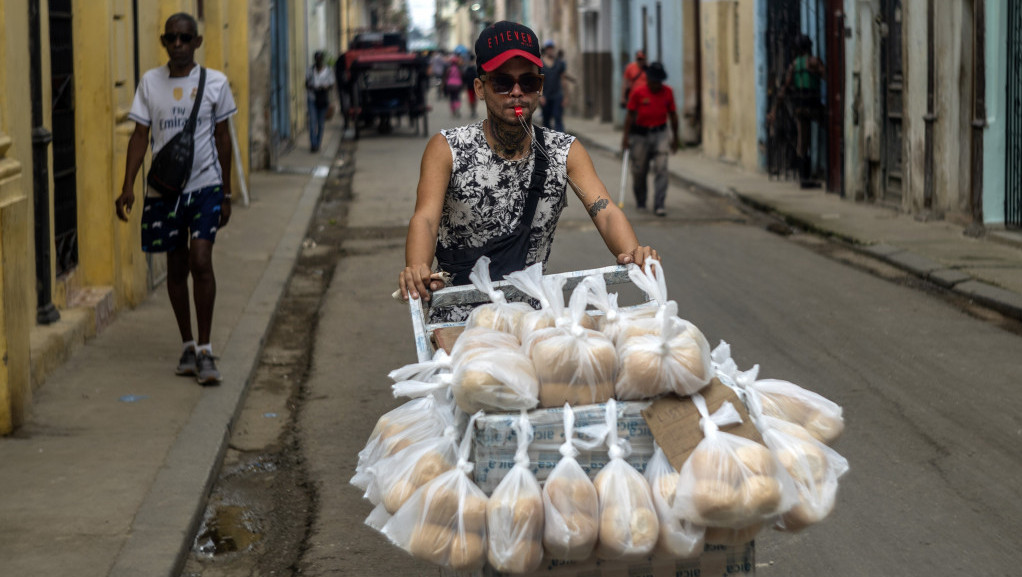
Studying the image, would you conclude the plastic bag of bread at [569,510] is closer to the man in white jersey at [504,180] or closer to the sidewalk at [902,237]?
the man in white jersey at [504,180]

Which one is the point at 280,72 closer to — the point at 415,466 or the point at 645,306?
the point at 645,306

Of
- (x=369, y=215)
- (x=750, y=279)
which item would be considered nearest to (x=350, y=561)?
(x=750, y=279)

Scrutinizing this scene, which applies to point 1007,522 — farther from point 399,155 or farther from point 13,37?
point 399,155

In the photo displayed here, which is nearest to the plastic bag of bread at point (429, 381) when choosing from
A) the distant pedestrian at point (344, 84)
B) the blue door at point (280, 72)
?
the blue door at point (280, 72)

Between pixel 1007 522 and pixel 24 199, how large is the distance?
178 inches

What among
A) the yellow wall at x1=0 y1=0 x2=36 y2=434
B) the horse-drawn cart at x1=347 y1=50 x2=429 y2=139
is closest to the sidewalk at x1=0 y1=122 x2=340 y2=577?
the yellow wall at x1=0 y1=0 x2=36 y2=434

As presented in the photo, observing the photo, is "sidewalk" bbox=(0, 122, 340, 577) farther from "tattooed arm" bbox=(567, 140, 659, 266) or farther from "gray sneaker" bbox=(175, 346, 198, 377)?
"tattooed arm" bbox=(567, 140, 659, 266)

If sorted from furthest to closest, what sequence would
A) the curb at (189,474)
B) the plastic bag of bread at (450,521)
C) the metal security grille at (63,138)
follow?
the metal security grille at (63,138), the curb at (189,474), the plastic bag of bread at (450,521)

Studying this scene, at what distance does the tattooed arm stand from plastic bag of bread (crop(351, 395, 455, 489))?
34.6 inches

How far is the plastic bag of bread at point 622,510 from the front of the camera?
2.84 metres

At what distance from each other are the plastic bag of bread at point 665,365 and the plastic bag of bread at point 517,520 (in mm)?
249

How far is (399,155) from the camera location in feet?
88.6

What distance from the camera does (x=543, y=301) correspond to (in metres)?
3.21

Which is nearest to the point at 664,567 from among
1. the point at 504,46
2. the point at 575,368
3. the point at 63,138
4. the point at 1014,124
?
the point at 575,368
